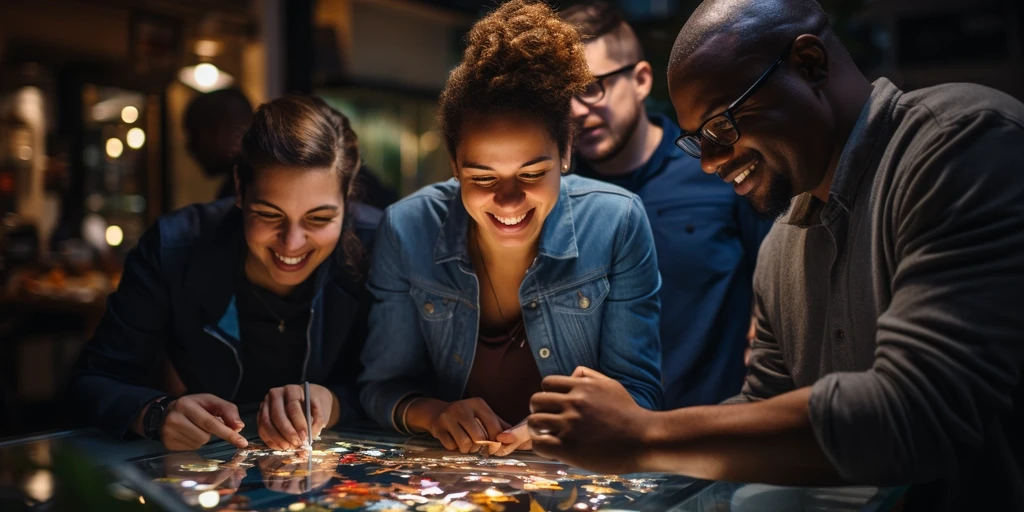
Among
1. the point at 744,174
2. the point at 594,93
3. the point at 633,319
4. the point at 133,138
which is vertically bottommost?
the point at 633,319

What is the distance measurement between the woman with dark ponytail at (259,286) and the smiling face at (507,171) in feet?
1.43

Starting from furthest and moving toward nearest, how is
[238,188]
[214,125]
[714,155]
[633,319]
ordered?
[214,125] → [238,188] → [633,319] → [714,155]

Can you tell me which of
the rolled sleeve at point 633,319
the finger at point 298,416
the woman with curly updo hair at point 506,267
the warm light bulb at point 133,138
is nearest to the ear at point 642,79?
the woman with curly updo hair at point 506,267

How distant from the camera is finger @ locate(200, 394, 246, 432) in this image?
1.96 meters

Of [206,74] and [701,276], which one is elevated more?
[206,74]

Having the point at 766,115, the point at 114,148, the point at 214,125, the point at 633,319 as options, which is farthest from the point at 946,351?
the point at 114,148

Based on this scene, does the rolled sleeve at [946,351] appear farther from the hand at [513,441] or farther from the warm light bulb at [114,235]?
the warm light bulb at [114,235]

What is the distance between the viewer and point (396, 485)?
5.25ft

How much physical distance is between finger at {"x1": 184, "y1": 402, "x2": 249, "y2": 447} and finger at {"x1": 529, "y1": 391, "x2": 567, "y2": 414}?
69cm

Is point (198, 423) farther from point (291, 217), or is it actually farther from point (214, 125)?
point (214, 125)

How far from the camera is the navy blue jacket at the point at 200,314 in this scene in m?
2.26

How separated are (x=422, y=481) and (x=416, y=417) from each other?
0.42m

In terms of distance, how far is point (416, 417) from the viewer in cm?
204

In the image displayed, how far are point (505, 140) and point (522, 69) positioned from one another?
0.52ft
